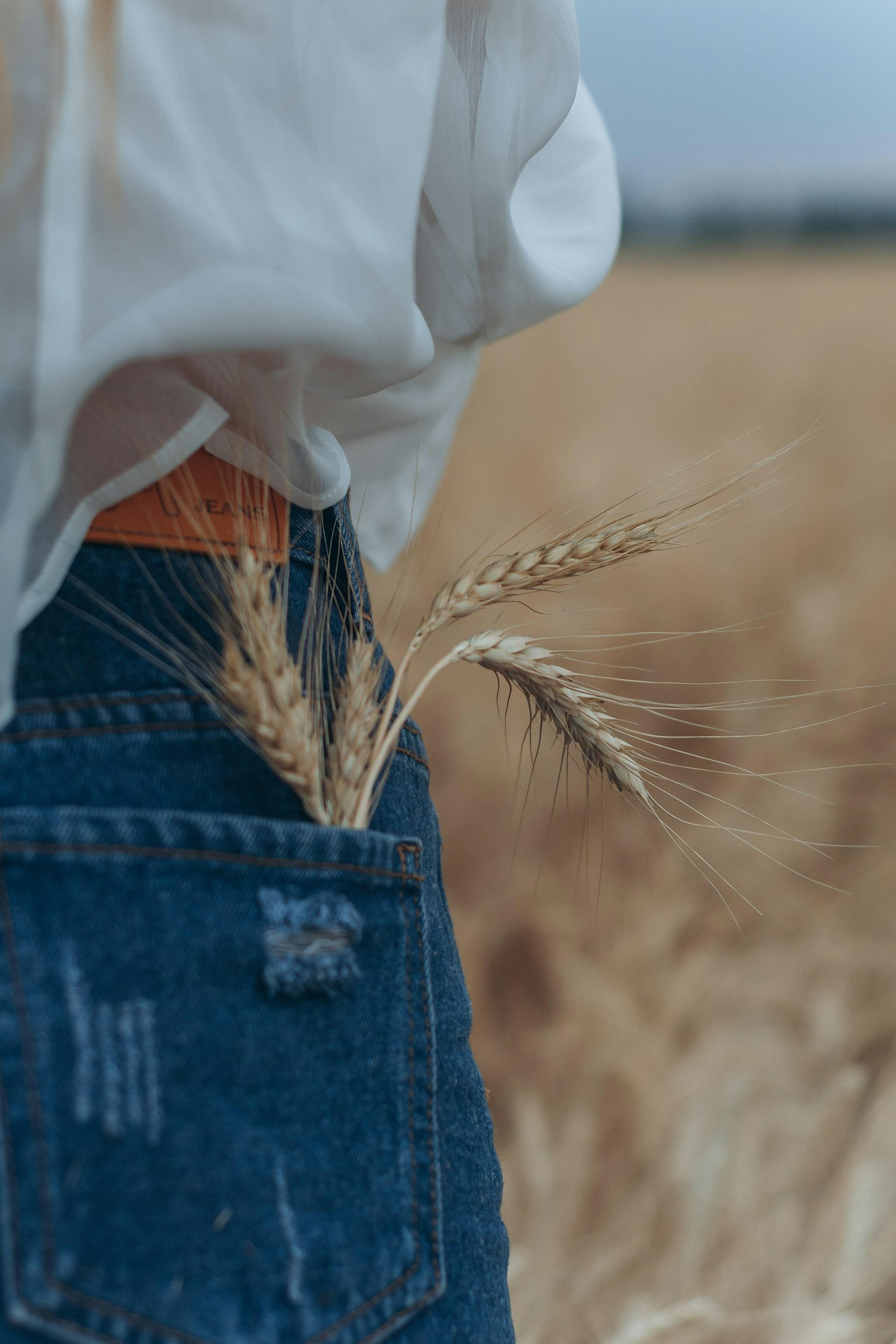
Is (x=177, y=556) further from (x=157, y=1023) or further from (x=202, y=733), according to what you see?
(x=157, y=1023)

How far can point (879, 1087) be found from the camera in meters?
1.45

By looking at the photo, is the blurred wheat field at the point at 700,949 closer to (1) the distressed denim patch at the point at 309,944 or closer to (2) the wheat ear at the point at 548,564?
(2) the wheat ear at the point at 548,564

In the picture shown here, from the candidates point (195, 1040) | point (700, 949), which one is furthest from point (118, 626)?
point (700, 949)

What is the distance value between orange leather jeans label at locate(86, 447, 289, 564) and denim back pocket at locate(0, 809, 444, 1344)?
124 mm

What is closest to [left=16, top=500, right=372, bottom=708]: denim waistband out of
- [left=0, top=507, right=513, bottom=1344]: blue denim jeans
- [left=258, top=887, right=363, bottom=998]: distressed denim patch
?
[left=0, top=507, right=513, bottom=1344]: blue denim jeans

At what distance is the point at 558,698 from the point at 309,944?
20 cm

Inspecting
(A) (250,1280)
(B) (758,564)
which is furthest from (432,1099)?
(B) (758,564)

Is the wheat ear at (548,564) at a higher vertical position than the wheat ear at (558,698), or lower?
higher

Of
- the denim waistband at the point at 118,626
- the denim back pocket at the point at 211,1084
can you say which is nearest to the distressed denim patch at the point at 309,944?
the denim back pocket at the point at 211,1084

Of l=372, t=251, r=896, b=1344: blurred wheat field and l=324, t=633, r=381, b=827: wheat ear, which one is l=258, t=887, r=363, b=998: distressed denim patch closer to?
l=324, t=633, r=381, b=827: wheat ear

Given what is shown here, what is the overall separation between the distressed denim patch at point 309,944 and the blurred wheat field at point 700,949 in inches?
6.4

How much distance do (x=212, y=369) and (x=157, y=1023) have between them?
0.26 m

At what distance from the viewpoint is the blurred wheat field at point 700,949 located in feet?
4.26

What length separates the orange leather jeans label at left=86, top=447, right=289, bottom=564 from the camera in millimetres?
434
